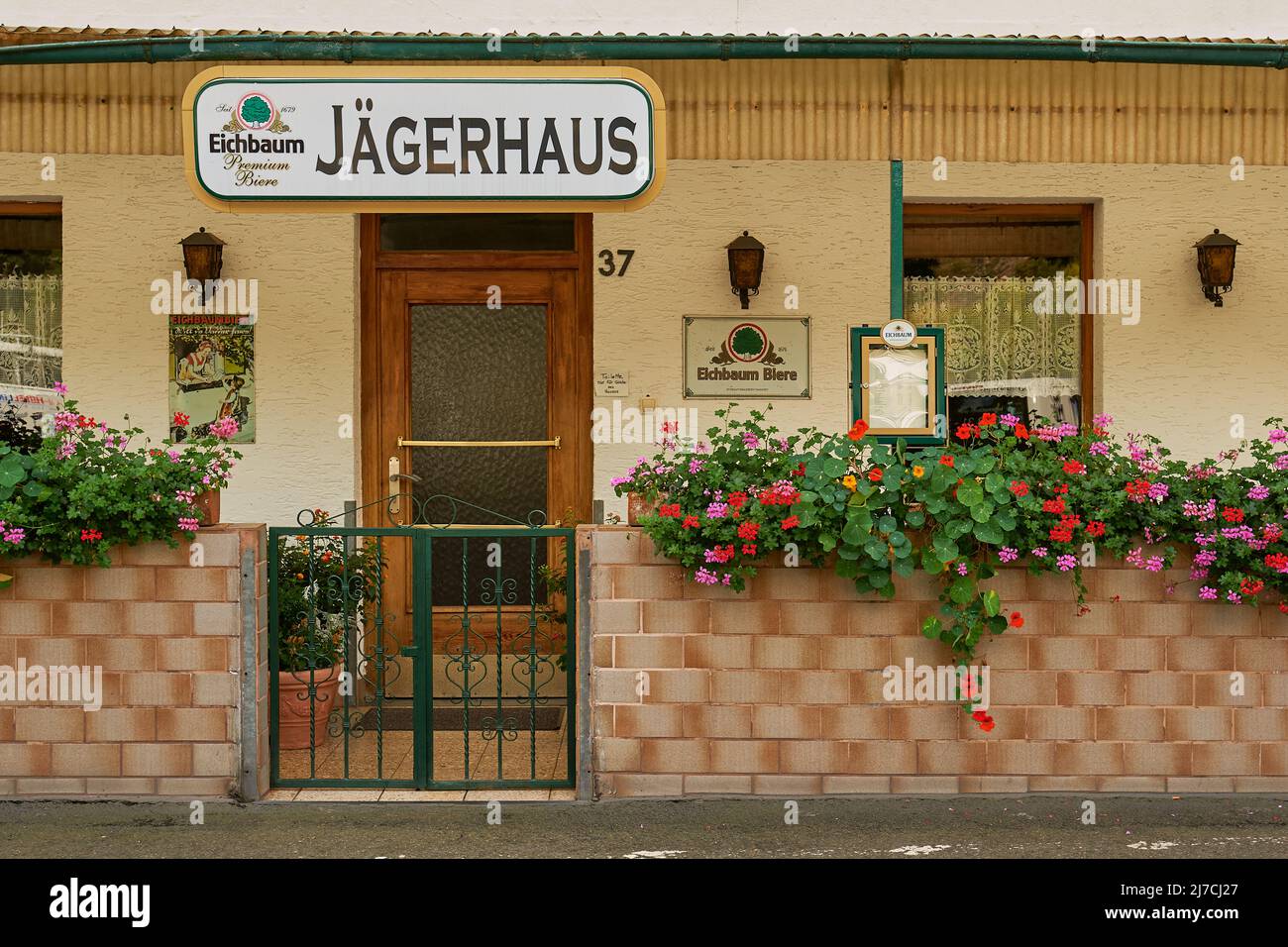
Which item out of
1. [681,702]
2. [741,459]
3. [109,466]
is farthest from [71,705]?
[741,459]

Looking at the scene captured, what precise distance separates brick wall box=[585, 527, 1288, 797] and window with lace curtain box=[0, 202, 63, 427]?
389 cm

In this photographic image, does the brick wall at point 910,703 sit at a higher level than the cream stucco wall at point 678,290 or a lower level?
lower

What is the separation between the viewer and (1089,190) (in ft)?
23.2

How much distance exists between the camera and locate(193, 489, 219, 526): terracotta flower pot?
524 centimetres

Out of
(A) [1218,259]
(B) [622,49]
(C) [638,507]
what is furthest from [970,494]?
(A) [1218,259]

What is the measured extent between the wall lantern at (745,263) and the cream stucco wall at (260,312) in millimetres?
2107

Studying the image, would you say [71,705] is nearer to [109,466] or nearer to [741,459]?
[109,466]

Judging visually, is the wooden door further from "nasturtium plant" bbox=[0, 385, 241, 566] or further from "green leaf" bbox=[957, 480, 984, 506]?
"green leaf" bbox=[957, 480, 984, 506]

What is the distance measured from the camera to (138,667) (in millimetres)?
5211

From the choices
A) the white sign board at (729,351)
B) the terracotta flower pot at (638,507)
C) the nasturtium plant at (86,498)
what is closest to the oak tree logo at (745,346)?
the white sign board at (729,351)

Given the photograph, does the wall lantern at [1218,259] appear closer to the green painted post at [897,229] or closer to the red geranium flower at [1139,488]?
the green painted post at [897,229]

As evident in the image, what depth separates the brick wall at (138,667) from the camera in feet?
17.1

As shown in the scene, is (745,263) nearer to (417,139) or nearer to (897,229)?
(897,229)

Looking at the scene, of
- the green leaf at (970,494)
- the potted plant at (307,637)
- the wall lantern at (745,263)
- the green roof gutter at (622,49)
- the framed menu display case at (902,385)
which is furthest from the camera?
the wall lantern at (745,263)
